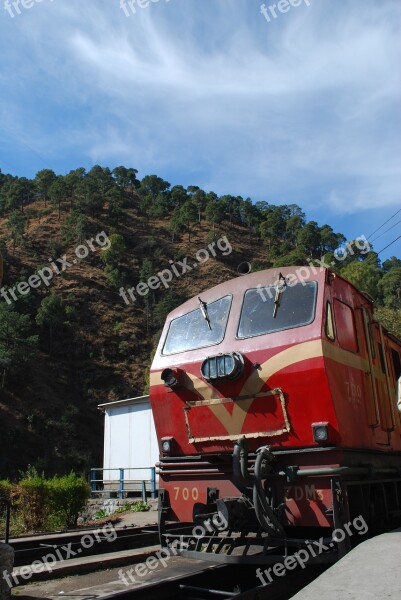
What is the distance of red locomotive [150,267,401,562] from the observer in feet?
17.5

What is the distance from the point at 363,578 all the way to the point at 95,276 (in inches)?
2747

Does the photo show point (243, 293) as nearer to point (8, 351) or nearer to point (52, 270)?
point (8, 351)

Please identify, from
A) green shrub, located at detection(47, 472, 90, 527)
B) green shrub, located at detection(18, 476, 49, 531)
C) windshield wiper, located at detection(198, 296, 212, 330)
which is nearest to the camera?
windshield wiper, located at detection(198, 296, 212, 330)

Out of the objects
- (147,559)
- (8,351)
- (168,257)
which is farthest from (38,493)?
(168,257)

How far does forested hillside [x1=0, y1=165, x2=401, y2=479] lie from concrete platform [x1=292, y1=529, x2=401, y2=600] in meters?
23.9

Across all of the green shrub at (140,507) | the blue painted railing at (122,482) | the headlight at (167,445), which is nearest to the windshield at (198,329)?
the headlight at (167,445)

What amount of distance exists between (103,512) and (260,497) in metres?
12.7

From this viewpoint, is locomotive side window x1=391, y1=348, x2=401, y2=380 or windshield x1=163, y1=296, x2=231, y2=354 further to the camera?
locomotive side window x1=391, y1=348, x2=401, y2=380

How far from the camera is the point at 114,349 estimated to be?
62.1 metres

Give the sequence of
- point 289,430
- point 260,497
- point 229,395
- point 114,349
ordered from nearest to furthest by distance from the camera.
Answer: point 260,497 → point 289,430 → point 229,395 → point 114,349

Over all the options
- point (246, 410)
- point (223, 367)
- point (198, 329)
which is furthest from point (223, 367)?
point (198, 329)

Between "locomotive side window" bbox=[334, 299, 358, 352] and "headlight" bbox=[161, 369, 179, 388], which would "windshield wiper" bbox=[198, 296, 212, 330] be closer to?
"headlight" bbox=[161, 369, 179, 388]

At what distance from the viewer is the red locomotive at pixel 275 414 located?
17.5 feet

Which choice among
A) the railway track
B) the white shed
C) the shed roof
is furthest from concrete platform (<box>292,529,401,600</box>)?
the shed roof
